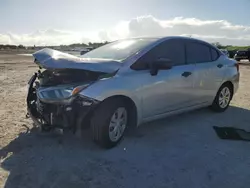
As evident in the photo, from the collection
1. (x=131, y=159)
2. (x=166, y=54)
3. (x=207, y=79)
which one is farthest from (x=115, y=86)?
(x=207, y=79)

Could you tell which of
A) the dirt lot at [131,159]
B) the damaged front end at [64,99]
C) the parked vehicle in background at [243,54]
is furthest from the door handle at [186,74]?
the parked vehicle in background at [243,54]

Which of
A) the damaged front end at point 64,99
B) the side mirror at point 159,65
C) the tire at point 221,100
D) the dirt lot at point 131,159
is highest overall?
the side mirror at point 159,65

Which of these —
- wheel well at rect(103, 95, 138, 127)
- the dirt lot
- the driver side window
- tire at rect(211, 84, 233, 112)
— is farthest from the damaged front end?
tire at rect(211, 84, 233, 112)

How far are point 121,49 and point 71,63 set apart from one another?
1223 millimetres

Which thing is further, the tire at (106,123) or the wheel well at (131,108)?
the wheel well at (131,108)

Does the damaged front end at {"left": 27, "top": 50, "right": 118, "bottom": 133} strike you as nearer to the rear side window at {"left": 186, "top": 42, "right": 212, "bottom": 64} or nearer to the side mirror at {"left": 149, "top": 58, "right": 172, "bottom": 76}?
the side mirror at {"left": 149, "top": 58, "right": 172, "bottom": 76}

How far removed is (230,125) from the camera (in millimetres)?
5859

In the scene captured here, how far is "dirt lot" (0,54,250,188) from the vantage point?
3465 mm

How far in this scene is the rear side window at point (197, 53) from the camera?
581cm

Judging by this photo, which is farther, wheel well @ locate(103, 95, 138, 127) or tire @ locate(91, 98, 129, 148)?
wheel well @ locate(103, 95, 138, 127)

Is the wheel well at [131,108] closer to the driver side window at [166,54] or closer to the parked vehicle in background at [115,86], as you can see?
the parked vehicle in background at [115,86]

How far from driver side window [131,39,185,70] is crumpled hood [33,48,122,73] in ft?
1.31

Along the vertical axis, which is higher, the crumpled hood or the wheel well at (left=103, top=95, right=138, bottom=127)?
the crumpled hood

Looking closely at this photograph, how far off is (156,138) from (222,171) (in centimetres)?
138
